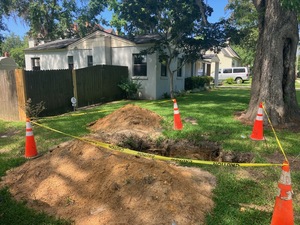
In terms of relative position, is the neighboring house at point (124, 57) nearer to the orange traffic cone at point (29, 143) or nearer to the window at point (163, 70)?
the window at point (163, 70)

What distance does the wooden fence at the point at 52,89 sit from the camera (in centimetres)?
870

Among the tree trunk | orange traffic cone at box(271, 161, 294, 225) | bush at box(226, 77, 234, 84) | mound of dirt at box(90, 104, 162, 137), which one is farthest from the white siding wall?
bush at box(226, 77, 234, 84)

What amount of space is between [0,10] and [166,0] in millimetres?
14418

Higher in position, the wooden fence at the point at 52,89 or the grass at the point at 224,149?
the wooden fence at the point at 52,89

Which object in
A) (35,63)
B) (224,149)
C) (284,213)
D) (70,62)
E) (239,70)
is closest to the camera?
(284,213)

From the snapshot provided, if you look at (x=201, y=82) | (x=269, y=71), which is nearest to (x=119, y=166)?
(x=269, y=71)

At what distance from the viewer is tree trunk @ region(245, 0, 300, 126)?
6.94 meters

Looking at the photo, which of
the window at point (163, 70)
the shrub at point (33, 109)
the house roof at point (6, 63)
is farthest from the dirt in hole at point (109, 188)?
the house roof at point (6, 63)

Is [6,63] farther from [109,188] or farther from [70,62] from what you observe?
[109,188]

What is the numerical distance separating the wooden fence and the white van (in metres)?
22.4

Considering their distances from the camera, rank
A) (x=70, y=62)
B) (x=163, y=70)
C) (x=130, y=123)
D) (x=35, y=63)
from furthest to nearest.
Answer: (x=35, y=63) < (x=70, y=62) < (x=163, y=70) < (x=130, y=123)

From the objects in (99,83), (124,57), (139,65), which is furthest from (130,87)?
(124,57)

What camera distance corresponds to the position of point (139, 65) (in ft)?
49.5

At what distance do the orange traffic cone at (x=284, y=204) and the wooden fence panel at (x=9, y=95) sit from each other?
8906mm
